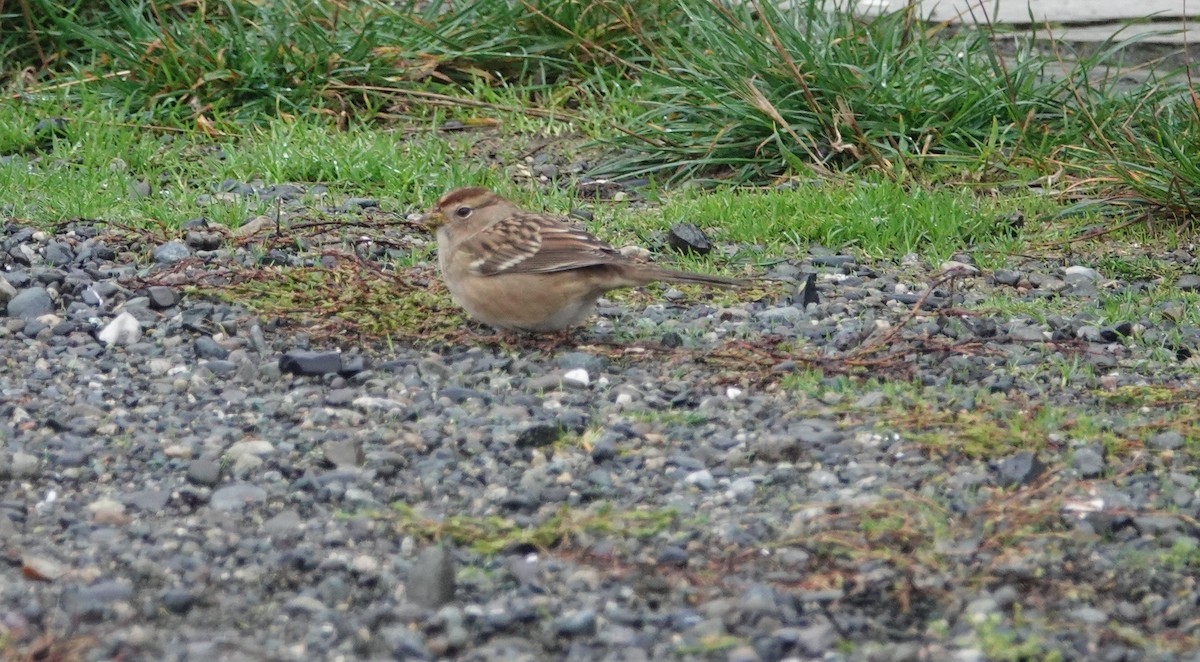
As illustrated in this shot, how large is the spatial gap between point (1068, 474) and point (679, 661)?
1434mm

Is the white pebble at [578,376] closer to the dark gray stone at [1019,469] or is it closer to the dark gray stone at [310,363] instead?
the dark gray stone at [310,363]

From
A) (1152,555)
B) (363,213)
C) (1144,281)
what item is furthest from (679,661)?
(363,213)

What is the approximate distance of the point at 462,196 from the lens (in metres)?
6.02

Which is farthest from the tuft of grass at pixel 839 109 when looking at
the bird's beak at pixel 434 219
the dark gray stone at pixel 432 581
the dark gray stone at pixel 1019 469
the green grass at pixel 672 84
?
the dark gray stone at pixel 432 581

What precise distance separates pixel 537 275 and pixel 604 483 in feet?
4.77

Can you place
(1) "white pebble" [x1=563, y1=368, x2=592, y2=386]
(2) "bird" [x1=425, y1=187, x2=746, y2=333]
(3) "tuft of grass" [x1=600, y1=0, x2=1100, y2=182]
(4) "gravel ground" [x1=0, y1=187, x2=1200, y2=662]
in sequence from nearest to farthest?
(4) "gravel ground" [x1=0, y1=187, x2=1200, y2=662] → (1) "white pebble" [x1=563, y1=368, x2=592, y2=386] → (2) "bird" [x1=425, y1=187, x2=746, y2=333] → (3) "tuft of grass" [x1=600, y1=0, x2=1100, y2=182]

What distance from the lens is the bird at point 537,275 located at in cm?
532

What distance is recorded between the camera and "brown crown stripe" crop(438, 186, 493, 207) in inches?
236

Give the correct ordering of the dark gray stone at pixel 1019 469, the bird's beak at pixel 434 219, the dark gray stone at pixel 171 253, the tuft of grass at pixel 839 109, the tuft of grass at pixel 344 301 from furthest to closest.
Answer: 1. the tuft of grass at pixel 839 109
2. the dark gray stone at pixel 171 253
3. the bird's beak at pixel 434 219
4. the tuft of grass at pixel 344 301
5. the dark gray stone at pixel 1019 469

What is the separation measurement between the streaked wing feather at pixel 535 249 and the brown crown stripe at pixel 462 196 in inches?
14.2

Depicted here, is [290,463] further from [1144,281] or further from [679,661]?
[1144,281]

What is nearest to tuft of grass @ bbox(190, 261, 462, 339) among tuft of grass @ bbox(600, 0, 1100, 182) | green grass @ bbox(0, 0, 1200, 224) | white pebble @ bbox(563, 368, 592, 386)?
white pebble @ bbox(563, 368, 592, 386)

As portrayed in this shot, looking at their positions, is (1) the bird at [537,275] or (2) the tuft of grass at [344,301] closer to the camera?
(1) the bird at [537,275]

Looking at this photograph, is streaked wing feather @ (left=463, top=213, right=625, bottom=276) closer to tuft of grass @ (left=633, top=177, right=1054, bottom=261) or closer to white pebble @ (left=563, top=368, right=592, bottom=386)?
white pebble @ (left=563, top=368, right=592, bottom=386)
